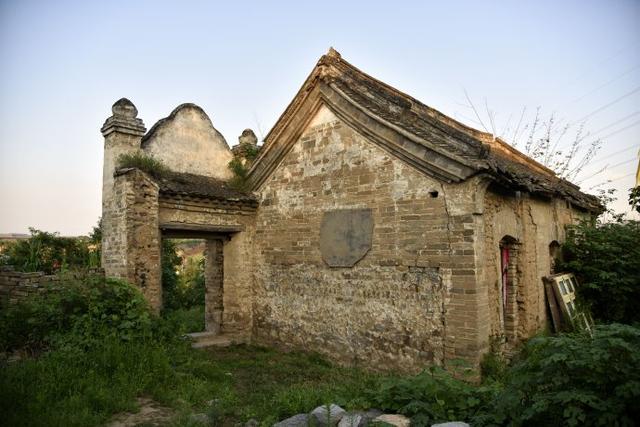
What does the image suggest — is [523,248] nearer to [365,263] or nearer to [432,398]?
[365,263]

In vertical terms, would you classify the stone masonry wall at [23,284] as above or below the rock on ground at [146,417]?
above

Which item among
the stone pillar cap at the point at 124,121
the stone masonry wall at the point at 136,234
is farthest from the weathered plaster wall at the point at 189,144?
the stone masonry wall at the point at 136,234

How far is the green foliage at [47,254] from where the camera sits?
368 inches

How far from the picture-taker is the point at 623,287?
8.04m

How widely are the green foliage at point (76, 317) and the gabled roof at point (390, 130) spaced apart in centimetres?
399

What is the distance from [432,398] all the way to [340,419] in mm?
939

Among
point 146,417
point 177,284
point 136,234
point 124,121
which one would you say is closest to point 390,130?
point 136,234

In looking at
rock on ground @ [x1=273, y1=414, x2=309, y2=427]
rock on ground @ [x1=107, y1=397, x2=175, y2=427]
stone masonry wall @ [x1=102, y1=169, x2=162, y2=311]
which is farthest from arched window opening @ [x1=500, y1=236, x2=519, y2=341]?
stone masonry wall @ [x1=102, y1=169, x2=162, y2=311]

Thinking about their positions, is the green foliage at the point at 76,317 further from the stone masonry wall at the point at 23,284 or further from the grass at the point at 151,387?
the grass at the point at 151,387

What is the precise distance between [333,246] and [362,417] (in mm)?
4052

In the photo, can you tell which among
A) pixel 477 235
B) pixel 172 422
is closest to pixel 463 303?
pixel 477 235

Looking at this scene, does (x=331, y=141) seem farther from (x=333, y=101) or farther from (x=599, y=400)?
(x=599, y=400)

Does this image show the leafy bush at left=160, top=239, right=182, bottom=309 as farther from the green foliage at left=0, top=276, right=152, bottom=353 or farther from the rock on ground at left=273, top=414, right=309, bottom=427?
the rock on ground at left=273, top=414, right=309, bottom=427

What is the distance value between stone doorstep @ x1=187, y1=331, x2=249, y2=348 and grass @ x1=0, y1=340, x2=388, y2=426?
1767mm
